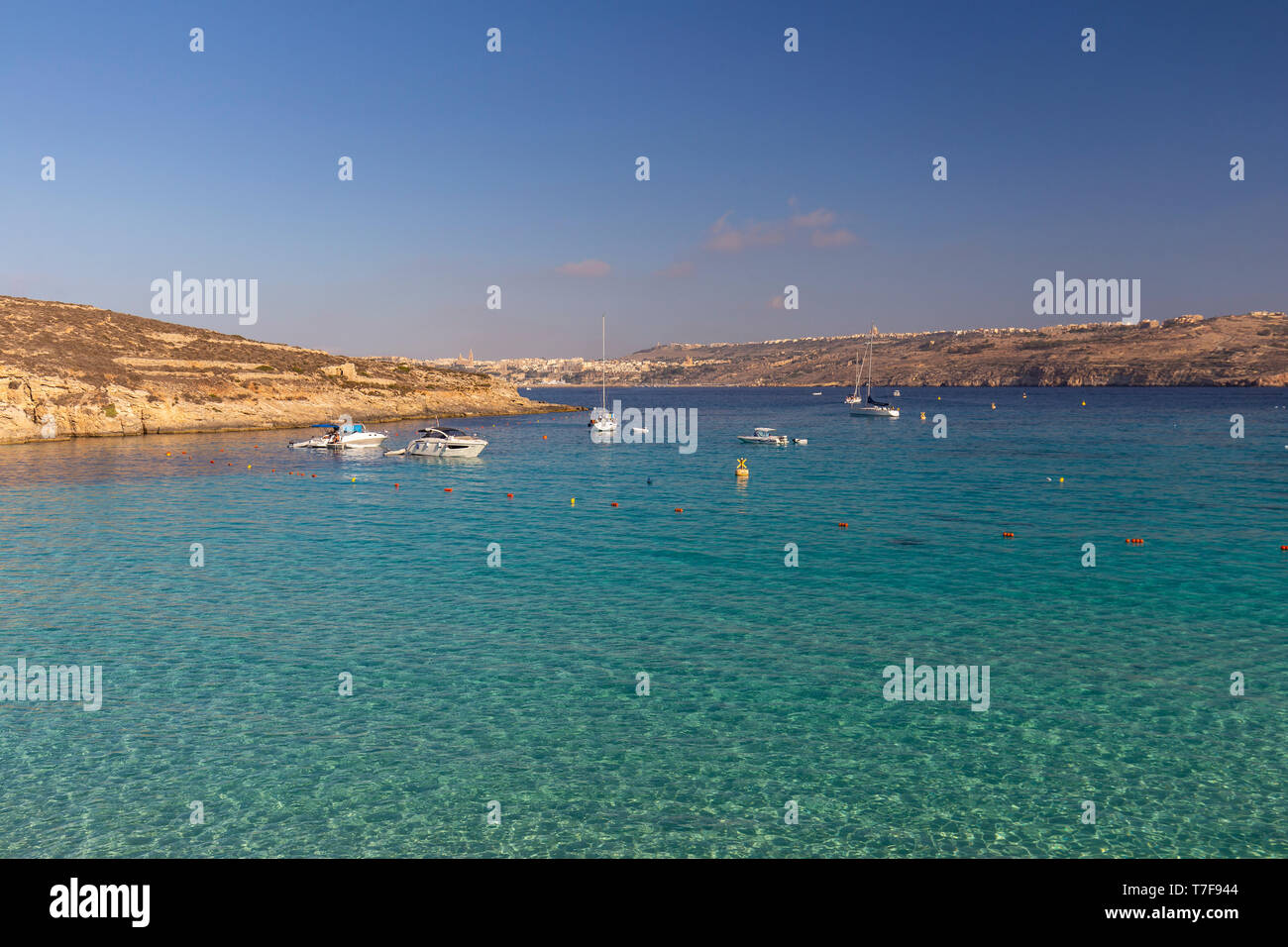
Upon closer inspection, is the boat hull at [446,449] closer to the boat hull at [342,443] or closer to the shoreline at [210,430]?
the boat hull at [342,443]

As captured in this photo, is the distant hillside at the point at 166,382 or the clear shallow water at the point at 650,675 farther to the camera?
the distant hillside at the point at 166,382

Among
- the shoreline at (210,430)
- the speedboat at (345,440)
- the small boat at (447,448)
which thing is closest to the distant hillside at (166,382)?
the shoreline at (210,430)

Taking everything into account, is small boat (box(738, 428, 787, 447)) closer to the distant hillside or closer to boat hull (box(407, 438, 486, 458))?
boat hull (box(407, 438, 486, 458))

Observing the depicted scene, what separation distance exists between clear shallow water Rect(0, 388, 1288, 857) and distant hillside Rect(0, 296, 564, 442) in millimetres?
58500

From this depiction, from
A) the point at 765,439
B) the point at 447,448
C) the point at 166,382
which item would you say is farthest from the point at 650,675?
the point at 166,382

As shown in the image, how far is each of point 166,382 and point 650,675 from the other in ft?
386

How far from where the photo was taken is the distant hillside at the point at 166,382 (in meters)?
95.8

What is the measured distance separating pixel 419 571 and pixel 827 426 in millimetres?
107519

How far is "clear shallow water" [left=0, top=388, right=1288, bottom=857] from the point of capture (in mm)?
13000

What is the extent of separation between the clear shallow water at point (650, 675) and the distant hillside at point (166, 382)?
58.5 meters

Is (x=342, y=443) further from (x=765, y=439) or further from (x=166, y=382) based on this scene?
(x=765, y=439)

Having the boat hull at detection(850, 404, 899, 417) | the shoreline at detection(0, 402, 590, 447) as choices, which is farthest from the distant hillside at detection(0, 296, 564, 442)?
the boat hull at detection(850, 404, 899, 417)

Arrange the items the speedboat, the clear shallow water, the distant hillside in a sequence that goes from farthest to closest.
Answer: the distant hillside → the speedboat → the clear shallow water

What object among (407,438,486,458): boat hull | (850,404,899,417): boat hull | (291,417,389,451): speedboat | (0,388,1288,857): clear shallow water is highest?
(850,404,899,417): boat hull
